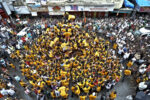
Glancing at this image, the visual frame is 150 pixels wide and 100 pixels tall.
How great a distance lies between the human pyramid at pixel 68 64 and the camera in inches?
502

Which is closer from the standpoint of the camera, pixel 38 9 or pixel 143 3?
pixel 143 3

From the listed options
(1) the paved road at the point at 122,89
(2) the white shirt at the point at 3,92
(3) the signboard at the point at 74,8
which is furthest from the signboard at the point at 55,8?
(2) the white shirt at the point at 3,92

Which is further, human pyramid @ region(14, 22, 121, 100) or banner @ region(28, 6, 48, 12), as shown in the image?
banner @ region(28, 6, 48, 12)

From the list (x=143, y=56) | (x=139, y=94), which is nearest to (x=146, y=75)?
(x=139, y=94)

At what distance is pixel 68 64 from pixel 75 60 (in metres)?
0.96

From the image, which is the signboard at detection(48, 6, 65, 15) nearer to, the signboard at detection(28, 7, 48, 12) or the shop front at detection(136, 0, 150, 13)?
the signboard at detection(28, 7, 48, 12)

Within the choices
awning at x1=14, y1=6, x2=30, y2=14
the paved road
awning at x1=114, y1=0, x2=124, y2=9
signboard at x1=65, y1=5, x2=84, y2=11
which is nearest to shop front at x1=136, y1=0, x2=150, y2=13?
awning at x1=114, y1=0, x2=124, y2=9

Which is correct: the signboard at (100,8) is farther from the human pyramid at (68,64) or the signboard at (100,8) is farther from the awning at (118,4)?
the human pyramid at (68,64)

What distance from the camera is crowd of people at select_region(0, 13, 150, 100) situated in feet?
42.2

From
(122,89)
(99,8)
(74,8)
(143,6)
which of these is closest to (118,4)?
(99,8)

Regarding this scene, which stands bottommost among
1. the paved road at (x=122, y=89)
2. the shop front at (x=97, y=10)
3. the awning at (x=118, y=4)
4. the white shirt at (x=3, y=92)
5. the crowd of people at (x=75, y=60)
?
the paved road at (x=122, y=89)

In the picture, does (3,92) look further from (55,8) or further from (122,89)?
(55,8)

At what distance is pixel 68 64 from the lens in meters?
14.2

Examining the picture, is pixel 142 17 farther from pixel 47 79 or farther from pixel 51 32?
pixel 47 79
